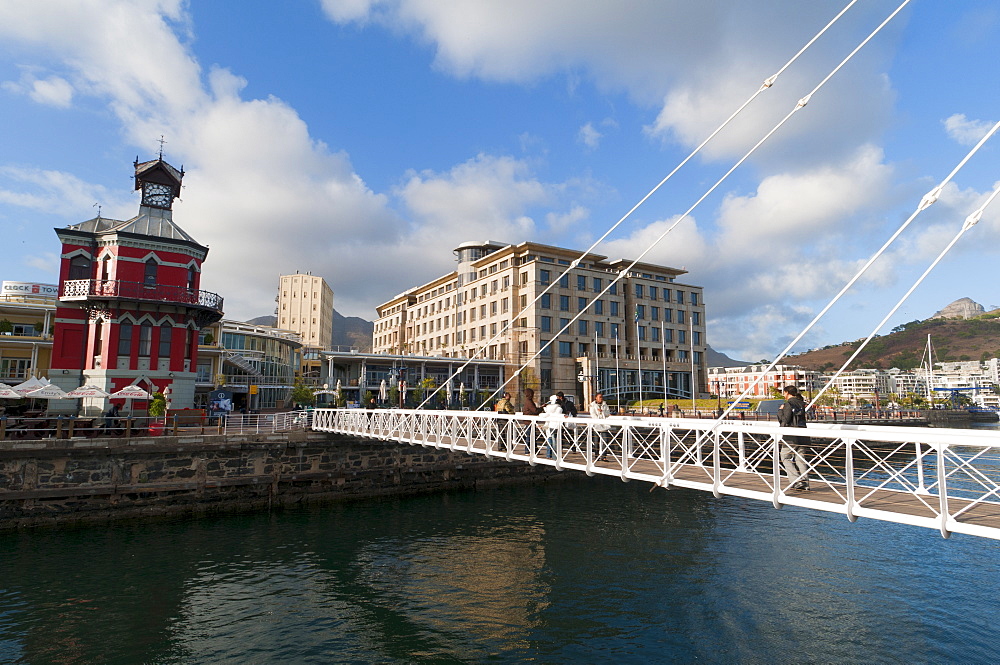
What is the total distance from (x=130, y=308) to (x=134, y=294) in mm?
895

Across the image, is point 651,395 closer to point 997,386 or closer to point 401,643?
point 401,643

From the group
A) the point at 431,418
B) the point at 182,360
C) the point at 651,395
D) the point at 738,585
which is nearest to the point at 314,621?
the point at 431,418

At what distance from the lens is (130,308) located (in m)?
32.1

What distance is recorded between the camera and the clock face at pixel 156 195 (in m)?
39.0

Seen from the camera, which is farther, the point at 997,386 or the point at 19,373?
the point at 997,386

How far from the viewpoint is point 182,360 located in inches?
1323

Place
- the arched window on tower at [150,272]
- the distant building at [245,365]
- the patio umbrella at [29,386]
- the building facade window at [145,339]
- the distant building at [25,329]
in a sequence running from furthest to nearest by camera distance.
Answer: the distant building at [245,365] → the distant building at [25,329] → the arched window on tower at [150,272] → the building facade window at [145,339] → the patio umbrella at [29,386]

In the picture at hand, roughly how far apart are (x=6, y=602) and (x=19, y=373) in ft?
110

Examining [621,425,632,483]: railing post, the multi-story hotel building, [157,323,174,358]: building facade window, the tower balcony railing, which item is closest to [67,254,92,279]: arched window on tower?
the tower balcony railing

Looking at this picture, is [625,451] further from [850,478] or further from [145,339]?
[145,339]

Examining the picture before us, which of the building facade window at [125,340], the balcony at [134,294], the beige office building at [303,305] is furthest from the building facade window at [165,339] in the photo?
the beige office building at [303,305]

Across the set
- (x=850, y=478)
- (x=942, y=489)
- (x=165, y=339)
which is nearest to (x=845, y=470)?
(x=850, y=478)

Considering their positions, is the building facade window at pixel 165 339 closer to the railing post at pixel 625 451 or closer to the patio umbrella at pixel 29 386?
the patio umbrella at pixel 29 386

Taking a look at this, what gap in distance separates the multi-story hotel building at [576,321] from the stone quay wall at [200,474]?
34.6 meters
